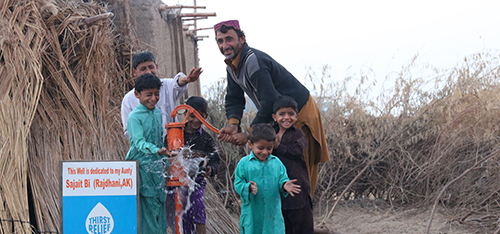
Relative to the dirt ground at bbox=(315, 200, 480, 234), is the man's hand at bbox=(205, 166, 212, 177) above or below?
above

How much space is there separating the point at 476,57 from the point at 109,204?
5.20 meters

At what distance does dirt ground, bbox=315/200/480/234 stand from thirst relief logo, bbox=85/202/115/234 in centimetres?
290

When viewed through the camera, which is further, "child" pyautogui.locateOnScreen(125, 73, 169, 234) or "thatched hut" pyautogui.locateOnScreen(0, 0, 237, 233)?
"thatched hut" pyautogui.locateOnScreen(0, 0, 237, 233)

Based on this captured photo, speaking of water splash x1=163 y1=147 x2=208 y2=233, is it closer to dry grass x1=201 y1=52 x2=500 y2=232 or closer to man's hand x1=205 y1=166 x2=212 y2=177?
man's hand x1=205 y1=166 x2=212 y2=177

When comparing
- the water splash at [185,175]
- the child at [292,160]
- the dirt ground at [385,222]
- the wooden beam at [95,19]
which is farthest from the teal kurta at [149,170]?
the dirt ground at [385,222]

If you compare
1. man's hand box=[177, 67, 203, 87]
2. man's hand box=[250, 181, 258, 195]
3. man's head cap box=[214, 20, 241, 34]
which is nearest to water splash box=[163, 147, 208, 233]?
man's hand box=[250, 181, 258, 195]

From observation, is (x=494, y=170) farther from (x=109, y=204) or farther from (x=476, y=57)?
(x=109, y=204)

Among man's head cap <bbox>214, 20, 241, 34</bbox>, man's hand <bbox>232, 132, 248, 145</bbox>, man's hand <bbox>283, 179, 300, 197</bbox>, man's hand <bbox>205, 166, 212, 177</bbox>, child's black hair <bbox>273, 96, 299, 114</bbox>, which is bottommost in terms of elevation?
man's hand <bbox>283, 179, 300, 197</bbox>

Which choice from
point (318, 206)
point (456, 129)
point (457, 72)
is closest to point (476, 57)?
point (457, 72)

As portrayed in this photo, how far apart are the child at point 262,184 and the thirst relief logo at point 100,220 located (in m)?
0.79

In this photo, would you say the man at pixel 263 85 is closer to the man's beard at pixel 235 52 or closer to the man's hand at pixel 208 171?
the man's beard at pixel 235 52

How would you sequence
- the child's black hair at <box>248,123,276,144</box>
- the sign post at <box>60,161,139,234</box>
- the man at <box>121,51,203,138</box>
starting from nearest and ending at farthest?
the sign post at <box>60,161,139,234</box> < the child's black hair at <box>248,123,276,144</box> < the man at <box>121,51,203,138</box>

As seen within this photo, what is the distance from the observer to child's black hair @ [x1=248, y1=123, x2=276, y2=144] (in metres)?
3.34

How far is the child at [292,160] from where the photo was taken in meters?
3.48
